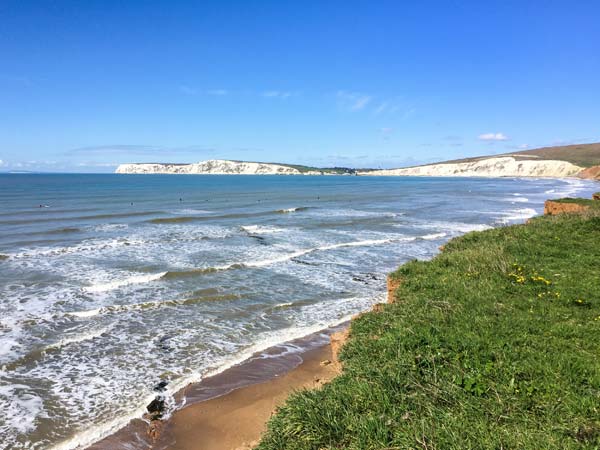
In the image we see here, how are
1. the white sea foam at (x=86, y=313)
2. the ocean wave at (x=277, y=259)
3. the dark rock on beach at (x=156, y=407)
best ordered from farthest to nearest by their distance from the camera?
the ocean wave at (x=277, y=259) → the white sea foam at (x=86, y=313) → the dark rock on beach at (x=156, y=407)

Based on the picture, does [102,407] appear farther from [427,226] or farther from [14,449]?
[427,226]

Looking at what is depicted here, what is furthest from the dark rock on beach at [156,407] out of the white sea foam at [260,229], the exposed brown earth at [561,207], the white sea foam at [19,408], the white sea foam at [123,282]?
the exposed brown earth at [561,207]

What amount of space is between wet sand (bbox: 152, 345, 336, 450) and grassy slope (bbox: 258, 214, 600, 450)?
1.19 m

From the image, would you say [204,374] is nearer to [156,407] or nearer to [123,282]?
[156,407]

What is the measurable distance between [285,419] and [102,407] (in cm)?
432

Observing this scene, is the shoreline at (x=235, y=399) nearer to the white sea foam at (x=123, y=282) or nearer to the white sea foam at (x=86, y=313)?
the white sea foam at (x=86, y=313)

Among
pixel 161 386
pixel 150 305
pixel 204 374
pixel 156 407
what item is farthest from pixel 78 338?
pixel 156 407

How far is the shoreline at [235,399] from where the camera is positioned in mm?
6535

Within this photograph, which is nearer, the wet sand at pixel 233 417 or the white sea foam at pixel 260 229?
the wet sand at pixel 233 417

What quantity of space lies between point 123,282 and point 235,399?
9.82m

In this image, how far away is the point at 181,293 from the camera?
1444cm

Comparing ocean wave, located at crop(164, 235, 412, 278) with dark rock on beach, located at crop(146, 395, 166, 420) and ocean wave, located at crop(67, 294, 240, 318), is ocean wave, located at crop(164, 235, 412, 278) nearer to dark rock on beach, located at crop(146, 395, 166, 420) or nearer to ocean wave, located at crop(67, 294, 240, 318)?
ocean wave, located at crop(67, 294, 240, 318)

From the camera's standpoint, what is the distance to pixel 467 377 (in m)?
5.21

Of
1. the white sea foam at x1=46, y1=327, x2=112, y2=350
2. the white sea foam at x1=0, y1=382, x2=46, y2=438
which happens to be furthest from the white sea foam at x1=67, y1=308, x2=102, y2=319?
the white sea foam at x1=0, y1=382, x2=46, y2=438
